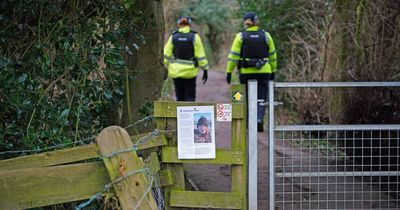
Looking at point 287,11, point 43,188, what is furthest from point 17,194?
point 287,11

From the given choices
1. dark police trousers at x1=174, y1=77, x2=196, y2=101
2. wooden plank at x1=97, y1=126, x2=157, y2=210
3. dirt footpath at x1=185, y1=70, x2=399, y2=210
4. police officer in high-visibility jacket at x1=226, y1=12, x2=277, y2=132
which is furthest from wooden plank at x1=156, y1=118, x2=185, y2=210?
dark police trousers at x1=174, y1=77, x2=196, y2=101

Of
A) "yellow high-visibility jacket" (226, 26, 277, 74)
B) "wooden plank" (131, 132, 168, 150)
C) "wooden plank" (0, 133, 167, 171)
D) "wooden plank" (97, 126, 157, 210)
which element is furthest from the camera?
"yellow high-visibility jacket" (226, 26, 277, 74)

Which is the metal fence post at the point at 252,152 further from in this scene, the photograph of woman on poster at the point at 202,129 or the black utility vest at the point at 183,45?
the black utility vest at the point at 183,45

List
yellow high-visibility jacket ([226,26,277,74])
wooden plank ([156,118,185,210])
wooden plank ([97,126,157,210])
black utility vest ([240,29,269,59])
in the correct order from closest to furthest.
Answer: wooden plank ([97,126,157,210])
wooden plank ([156,118,185,210])
black utility vest ([240,29,269,59])
yellow high-visibility jacket ([226,26,277,74])

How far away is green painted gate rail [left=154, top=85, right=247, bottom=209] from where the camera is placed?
596 cm

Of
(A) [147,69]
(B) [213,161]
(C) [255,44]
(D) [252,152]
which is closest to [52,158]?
(B) [213,161]

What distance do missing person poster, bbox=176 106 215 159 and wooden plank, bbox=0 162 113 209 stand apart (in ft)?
6.86

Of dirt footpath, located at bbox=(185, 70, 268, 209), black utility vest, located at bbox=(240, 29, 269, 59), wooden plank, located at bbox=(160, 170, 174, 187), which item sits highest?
black utility vest, located at bbox=(240, 29, 269, 59)

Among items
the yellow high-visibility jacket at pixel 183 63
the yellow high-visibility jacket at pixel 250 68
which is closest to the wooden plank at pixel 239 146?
the yellow high-visibility jacket at pixel 250 68

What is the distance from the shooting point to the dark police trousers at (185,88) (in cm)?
1280

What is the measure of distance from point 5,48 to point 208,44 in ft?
104

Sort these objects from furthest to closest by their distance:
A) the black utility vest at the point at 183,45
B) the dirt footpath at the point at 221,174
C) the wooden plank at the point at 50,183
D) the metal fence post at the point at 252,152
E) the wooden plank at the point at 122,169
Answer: the black utility vest at the point at 183,45, the dirt footpath at the point at 221,174, the metal fence post at the point at 252,152, the wooden plank at the point at 50,183, the wooden plank at the point at 122,169

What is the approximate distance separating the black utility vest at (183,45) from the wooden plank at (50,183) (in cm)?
859

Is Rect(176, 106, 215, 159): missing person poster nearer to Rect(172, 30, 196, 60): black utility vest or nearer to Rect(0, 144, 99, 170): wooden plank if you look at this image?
Rect(0, 144, 99, 170): wooden plank
